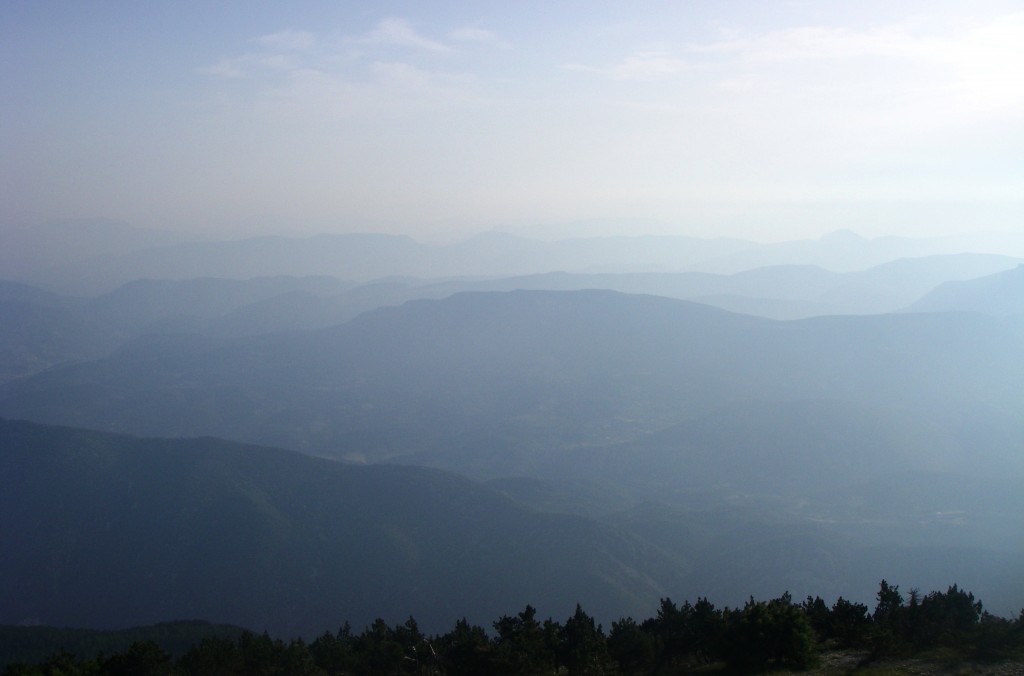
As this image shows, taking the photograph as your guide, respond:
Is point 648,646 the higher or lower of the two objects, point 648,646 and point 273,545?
the higher

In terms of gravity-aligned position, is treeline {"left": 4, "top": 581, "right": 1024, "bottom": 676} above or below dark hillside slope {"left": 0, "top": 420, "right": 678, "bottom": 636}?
above

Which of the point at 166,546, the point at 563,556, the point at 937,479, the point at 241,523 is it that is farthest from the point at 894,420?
the point at 166,546

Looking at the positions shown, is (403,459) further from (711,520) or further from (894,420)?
(894,420)

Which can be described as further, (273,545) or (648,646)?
(273,545)

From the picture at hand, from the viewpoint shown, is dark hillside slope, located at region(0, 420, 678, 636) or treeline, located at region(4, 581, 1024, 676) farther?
dark hillside slope, located at region(0, 420, 678, 636)
